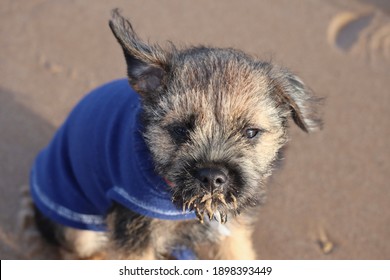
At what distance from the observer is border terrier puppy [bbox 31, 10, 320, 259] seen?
2.54 m

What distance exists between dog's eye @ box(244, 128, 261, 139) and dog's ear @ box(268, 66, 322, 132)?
0.22 meters

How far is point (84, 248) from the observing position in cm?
368

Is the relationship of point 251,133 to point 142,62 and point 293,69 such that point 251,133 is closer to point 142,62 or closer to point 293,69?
point 142,62

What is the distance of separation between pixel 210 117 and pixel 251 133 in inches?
8.2

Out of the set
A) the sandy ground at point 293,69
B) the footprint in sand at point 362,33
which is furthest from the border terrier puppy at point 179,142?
the footprint in sand at point 362,33

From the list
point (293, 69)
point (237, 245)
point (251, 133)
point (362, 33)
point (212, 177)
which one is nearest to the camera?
point (212, 177)

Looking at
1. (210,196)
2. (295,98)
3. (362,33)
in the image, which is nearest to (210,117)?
(210,196)

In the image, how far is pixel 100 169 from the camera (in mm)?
3113

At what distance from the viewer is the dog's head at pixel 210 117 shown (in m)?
2.52

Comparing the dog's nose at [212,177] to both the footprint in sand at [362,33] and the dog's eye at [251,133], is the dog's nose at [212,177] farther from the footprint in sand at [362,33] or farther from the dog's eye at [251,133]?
the footprint in sand at [362,33]

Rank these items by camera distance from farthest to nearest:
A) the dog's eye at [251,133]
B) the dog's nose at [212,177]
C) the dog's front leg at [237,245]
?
the dog's front leg at [237,245] → the dog's eye at [251,133] → the dog's nose at [212,177]

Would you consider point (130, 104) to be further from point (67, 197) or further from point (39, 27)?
point (39, 27)

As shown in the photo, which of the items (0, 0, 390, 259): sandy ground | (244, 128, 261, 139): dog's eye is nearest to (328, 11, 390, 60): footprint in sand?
(0, 0, 390, 259): sandy ground
